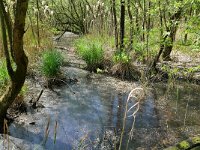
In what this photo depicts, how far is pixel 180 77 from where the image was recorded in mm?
8039

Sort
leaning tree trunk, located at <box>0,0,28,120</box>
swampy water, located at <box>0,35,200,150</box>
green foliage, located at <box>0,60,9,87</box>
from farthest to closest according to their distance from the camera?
1. green foliage, located at <box>0,60,9,87</box>
2. swampy water, located at <box>0,35,200,150</box>
3. leaning tree trunk, located at <box>0,0,28,120</box>

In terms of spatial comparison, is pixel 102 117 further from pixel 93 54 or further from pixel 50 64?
pixel 93 54

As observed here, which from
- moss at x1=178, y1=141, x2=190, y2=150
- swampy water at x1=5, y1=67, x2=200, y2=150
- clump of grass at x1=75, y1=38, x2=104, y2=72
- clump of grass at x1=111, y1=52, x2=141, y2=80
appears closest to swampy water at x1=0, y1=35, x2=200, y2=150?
swampy water at x1=5, y1=67, x2=200, y2=150

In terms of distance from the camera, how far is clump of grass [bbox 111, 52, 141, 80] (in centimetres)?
788

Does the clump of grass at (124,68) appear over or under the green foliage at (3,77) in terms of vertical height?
under

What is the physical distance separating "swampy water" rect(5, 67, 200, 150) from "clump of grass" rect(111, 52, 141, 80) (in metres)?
0.42

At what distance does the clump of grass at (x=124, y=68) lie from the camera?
310 inches

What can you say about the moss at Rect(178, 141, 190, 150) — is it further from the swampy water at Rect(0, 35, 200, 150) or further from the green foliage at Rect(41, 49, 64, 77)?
the green foliage at Rect(41, 49, 64, 77)

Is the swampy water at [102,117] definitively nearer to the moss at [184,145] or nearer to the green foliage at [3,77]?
the green foliage at [3,77]

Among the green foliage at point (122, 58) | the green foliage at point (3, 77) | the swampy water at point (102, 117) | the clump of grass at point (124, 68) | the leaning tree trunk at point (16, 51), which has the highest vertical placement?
the leaning tree trunk at point (16, 51)

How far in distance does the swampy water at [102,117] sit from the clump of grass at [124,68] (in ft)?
1.37

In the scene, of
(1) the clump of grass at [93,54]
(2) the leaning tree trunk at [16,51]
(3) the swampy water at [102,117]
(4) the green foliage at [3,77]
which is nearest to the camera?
(2) the leaning tree trunk at [16,51]

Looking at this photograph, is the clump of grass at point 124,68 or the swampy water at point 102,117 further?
the clump of grass at point 124,68

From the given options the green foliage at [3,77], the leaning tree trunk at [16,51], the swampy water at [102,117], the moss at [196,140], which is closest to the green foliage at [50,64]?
the swampy water at [102,117]
